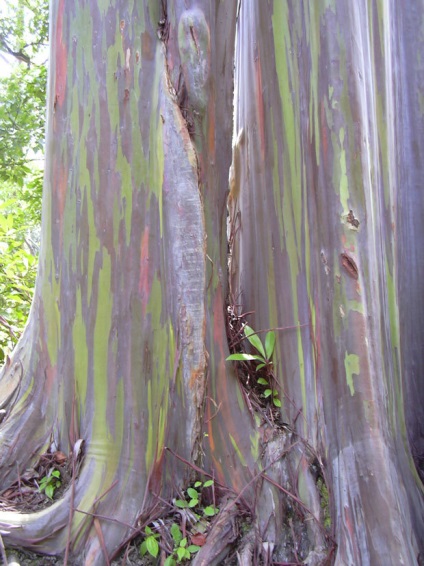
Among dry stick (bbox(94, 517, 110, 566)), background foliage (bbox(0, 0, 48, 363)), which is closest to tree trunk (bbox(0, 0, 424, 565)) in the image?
dry stick (bbox(94, 517, 110, 566))

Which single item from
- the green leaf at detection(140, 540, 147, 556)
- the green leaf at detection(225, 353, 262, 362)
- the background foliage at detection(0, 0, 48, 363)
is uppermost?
the background foliage at detection(0, 0, 48, 363)

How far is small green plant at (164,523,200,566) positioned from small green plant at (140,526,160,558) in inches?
2.4

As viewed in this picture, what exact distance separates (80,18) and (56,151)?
0.64 metres

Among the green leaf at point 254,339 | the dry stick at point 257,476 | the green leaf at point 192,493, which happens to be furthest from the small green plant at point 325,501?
the green leaf at point 254,339

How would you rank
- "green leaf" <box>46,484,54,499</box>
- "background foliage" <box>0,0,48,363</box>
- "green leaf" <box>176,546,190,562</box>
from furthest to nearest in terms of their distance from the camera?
"background foliage" <box>0,0,48,363</box> → "green leaf" <box>46,484,54,499</box> → "green leaf" <box>176,546,190,562</box>

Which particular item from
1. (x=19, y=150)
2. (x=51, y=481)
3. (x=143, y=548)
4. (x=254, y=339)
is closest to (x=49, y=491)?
(x=51, y=481)

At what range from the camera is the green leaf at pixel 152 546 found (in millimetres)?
1986

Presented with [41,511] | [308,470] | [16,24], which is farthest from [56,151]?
[16,24]

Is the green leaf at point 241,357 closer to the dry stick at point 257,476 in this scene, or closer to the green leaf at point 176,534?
the dry stick at point 257,476

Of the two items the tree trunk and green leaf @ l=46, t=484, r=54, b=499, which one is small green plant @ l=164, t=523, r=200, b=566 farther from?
green leaf @ l=46, t=484, r=54, b=499

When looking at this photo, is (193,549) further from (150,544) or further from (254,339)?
(254,339)

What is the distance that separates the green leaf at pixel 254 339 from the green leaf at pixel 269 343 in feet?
0.07

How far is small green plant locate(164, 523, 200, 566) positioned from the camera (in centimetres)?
198

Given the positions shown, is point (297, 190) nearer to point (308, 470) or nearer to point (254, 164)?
point (254, 164)
